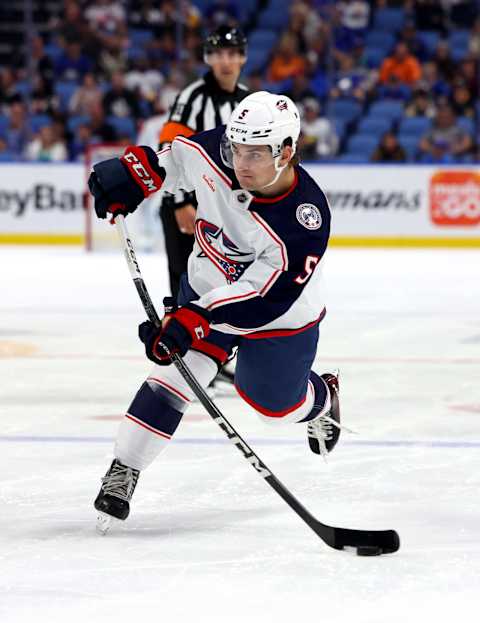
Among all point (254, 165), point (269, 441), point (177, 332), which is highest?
point (254, 165)

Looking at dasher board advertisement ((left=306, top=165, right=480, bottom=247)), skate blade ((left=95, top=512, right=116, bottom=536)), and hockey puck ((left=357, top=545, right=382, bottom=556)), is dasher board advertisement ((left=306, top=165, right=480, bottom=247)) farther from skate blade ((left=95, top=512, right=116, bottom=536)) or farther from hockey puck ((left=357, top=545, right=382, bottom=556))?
hockey puck ((left=357, top=545, right=382, bottom=556))

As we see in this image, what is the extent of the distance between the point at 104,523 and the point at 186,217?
1.65 meters

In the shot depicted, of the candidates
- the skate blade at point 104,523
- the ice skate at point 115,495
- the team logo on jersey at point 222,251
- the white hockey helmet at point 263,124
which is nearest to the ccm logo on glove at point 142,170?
the team logo on jersey at point 222,251

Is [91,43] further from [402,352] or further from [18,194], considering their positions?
[402,352]

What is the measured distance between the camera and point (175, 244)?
4.27m

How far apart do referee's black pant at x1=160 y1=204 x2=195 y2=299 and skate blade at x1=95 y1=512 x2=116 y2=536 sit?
1.65 meters

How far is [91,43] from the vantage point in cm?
1184

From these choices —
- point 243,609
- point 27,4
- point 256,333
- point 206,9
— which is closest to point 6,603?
point 243,609

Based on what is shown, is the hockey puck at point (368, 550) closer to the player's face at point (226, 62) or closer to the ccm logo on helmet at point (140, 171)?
the ccm logo on helmet at point (140, 171)

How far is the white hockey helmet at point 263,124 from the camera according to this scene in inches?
101

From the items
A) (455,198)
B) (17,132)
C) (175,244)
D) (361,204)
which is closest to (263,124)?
(175,244)

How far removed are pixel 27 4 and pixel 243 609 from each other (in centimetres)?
966

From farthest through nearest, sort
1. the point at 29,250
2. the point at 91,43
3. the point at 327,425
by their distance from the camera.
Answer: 1. the point at 91,43
2. the point at 29,250
3. the point at 327,425

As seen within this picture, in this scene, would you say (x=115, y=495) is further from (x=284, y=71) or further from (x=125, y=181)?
(x=284, y=71)
